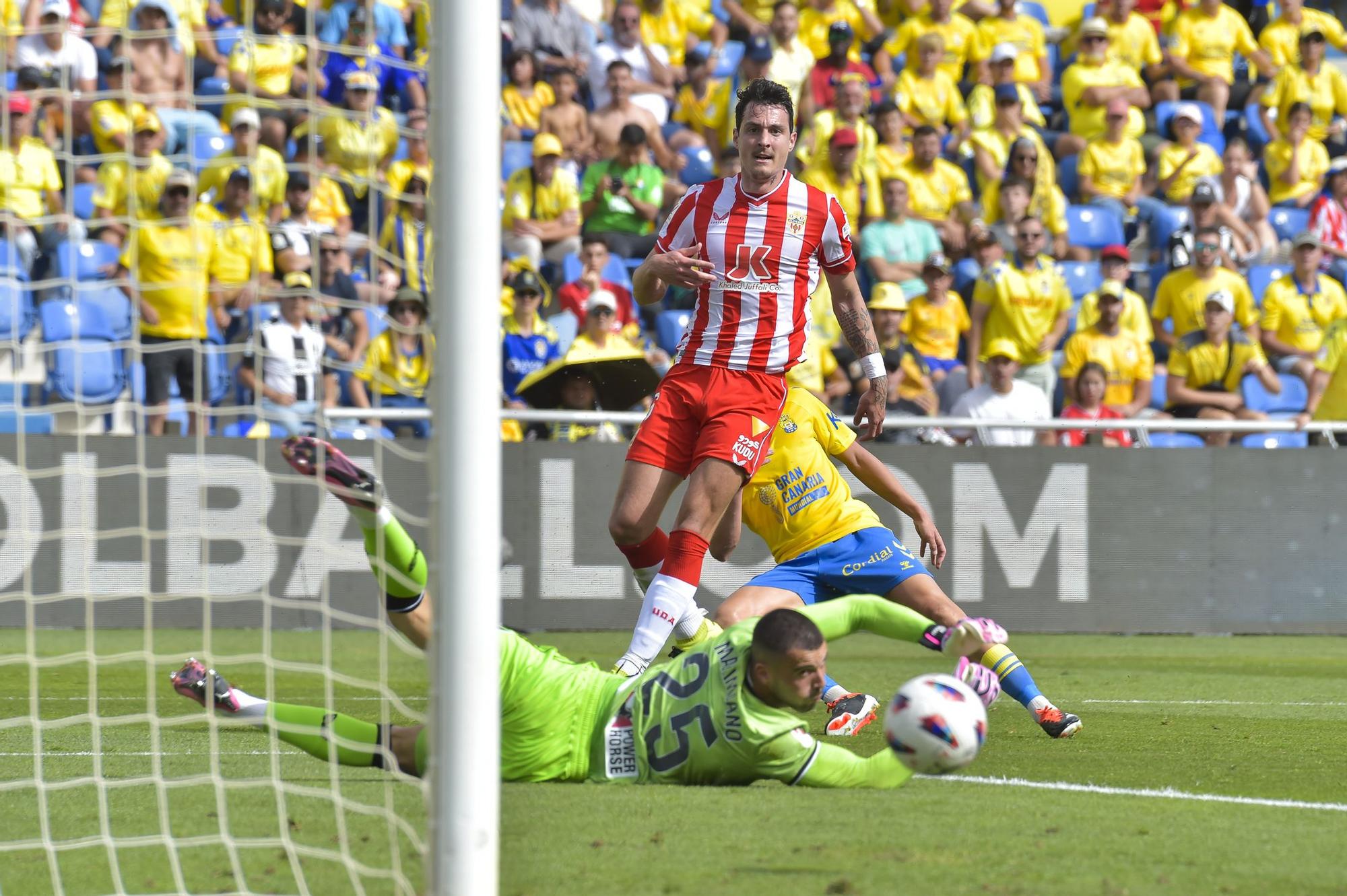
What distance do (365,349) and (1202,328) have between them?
275 inches

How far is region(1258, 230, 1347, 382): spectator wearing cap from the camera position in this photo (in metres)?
14.3

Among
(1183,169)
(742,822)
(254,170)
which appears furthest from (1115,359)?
(742,822)

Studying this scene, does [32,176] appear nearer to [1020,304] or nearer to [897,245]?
[897,245]

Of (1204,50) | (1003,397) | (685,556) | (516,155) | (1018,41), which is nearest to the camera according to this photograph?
(685,556)

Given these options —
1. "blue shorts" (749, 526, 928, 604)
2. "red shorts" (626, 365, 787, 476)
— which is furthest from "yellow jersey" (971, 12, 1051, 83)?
"red shorts" (626, 365, 787, 476)

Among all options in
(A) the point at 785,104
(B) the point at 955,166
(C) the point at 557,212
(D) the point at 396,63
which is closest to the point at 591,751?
(D) the point at 396,63

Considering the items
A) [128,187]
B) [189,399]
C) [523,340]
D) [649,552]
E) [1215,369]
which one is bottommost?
[649,552]

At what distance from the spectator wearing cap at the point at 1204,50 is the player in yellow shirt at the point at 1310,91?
0.39 m

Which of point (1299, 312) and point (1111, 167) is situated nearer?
point (1299, 312)

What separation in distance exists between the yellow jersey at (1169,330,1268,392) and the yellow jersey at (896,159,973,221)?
97.0 inches

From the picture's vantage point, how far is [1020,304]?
13578 mm

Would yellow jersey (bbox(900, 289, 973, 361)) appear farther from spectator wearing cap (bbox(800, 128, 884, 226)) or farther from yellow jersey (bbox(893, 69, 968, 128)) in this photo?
yellow jersey (bbox(893, 69, 968, 128))

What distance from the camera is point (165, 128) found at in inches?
474

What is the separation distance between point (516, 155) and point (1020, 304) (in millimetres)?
4645
